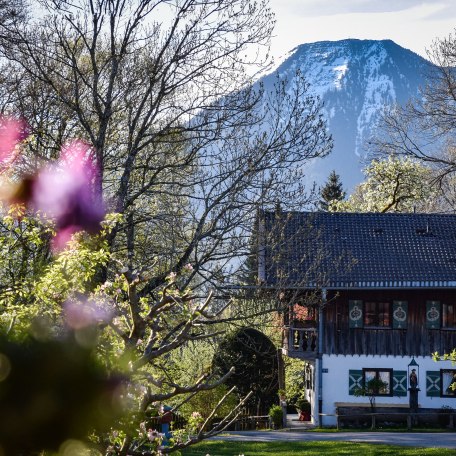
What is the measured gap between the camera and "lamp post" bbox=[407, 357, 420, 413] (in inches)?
1300

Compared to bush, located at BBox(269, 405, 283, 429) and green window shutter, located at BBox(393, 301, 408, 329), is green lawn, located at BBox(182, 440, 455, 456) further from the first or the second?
green window shutter, located at BBox(393, 301, 408, 329)

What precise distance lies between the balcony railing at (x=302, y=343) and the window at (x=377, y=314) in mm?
2021

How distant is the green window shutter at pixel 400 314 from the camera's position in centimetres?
3356

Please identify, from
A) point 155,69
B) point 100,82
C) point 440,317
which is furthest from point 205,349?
point 155,69

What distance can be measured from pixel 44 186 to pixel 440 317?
21121mm

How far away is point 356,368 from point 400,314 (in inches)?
101

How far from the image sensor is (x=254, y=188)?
1673 cm

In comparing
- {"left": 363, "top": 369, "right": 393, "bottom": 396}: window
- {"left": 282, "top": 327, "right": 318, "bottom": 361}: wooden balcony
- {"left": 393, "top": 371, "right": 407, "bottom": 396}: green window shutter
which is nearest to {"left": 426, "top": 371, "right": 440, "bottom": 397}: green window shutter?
{"left": 393, "top": 371, "right": 407, "bottom": 396}: green window shutter

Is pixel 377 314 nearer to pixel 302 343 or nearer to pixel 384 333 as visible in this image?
pixel 384 333

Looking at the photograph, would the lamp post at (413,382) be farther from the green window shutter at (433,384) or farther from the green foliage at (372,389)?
the green foliage at (372,389)

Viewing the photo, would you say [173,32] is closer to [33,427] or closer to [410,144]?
[33,427]

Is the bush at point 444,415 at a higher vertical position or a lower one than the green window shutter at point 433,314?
lower

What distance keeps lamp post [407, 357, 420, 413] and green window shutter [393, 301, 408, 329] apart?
4.26 ft

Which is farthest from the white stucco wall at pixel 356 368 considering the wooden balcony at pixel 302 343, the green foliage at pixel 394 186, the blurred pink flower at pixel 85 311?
the blurred pink flower at pixel 85 311
